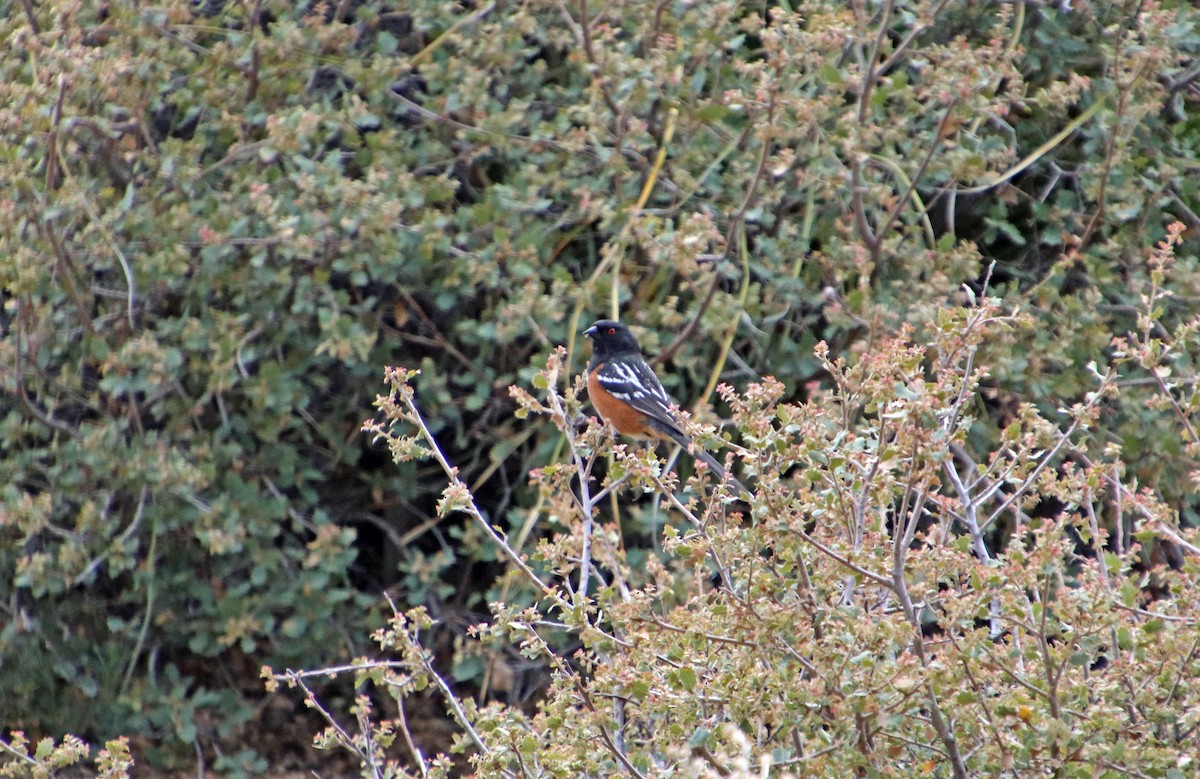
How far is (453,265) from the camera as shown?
5.68 m

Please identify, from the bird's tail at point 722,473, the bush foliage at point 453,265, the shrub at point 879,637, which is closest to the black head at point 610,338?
the bush foliage at point 453,265

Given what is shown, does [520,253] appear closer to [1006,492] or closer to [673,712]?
[1006,492]

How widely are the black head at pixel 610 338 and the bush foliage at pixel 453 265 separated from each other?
104 mm

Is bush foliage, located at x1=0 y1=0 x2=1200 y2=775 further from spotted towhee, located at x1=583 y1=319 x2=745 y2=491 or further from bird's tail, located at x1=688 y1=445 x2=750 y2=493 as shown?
bird's tail, located at x1=688 y1=445 x2=750 y2=493

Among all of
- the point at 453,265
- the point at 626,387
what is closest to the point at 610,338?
the point at 626,387

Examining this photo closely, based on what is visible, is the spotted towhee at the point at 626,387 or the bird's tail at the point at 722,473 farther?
the spotted towhee at the point at 626,387

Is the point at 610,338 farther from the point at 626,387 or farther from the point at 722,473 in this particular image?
the point at 722,473

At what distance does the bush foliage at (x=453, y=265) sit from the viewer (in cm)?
552

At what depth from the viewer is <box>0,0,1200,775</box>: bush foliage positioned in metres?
5.52

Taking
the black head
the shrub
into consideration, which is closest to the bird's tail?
the shrub

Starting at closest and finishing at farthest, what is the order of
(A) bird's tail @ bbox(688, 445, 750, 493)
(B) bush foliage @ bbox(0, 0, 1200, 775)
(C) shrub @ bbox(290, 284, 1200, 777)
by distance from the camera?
1. (C) shrub @ bbox(290, 284, 1200, 777)
2. (A) bird's tail @ bbox(688, 445, 750, 493)
3. (B) bush foliage @ bbox(0, 0, 1200, 775)

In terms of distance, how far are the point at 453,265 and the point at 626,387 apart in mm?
880

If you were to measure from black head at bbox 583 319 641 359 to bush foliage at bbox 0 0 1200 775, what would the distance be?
104 mm

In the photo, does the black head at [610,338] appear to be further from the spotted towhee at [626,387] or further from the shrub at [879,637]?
the shrub at [879,637]
